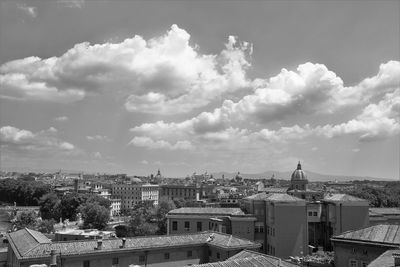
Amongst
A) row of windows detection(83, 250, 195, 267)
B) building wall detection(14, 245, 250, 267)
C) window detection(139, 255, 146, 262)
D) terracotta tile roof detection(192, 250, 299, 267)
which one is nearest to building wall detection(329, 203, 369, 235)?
building wall detection(14, 245, 250, 267)

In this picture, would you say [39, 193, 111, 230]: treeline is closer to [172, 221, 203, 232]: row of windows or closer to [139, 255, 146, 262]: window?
[172, 221, 203, 232]: row of windows

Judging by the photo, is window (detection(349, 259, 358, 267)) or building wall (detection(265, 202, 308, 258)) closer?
window (detection(349, 259, 358, 267))

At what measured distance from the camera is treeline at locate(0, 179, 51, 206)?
533 ft

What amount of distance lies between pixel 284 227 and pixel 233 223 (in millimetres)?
6311

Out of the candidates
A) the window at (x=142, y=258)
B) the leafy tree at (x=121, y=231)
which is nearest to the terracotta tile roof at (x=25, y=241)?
the window at (x=142, y=258)

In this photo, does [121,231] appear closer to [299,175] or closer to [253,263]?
[299,175]

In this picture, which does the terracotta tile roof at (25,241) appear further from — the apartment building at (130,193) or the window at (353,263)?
the apartment building at (130,193)

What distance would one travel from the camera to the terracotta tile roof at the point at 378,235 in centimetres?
2998

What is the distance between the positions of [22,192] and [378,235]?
163026 millimetres

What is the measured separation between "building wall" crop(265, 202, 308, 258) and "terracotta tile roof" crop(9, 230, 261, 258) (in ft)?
35.9

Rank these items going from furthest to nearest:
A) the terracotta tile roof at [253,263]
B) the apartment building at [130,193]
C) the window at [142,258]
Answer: the apartment building at [130,193], the window at [142,258], the terracotta tile roof at [253,263]

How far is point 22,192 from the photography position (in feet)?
550

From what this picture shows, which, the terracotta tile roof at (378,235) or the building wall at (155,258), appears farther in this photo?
the building wall at (155,258)

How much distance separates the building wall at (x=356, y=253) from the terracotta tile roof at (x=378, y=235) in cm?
46
